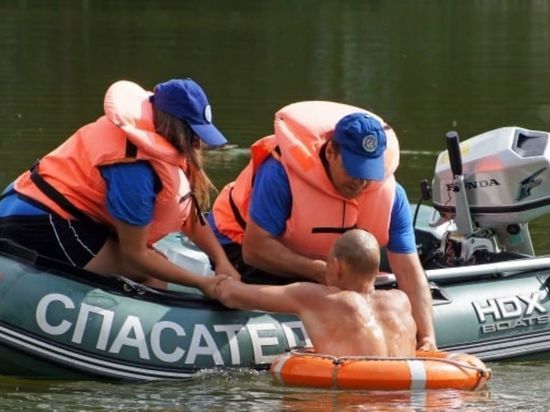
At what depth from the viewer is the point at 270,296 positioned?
661cm

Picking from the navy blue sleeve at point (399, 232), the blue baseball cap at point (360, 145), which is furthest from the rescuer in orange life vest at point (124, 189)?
the navy blue sleeve at point (399, 232)

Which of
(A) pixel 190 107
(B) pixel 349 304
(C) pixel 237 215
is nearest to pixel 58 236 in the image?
(A) pixel 190 107

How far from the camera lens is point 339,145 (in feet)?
21.9

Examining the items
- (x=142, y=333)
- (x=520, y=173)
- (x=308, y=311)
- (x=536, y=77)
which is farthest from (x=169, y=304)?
(x=536, y=77)

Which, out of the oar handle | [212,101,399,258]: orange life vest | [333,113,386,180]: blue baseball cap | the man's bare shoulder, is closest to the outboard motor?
the oar handle

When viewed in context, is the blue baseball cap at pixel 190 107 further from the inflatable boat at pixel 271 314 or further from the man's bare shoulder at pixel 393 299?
the man's bare shoulder at pixel 393 299

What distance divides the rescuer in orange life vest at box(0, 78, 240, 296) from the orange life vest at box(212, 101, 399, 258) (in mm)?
338

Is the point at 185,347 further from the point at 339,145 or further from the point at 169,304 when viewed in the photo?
the point at 339,145

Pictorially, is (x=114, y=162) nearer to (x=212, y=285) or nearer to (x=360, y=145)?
(x=212, y=285)

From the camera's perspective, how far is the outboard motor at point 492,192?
7500 millimetres

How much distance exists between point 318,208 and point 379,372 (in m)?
0.85

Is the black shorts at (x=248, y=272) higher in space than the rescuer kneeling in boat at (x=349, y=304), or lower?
higher

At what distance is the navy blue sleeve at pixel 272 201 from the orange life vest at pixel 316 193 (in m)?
0.03

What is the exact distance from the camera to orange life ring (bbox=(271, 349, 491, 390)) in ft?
21.0
